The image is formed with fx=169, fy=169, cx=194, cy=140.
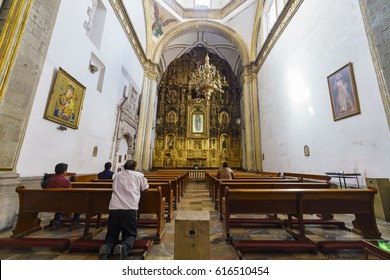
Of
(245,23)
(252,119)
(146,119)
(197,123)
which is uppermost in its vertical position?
(245,23)

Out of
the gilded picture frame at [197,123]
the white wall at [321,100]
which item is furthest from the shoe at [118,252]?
the gilded picture frame at [197,123]

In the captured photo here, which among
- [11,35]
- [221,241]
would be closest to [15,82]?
[11,35]

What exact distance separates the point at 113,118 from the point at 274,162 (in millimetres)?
8317

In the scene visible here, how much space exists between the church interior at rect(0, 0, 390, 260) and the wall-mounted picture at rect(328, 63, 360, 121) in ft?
0.11

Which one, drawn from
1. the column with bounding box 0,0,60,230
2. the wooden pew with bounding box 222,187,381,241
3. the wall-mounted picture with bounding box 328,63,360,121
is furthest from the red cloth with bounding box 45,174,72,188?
the wall-mounted picture with bounding box 328,63,360,121

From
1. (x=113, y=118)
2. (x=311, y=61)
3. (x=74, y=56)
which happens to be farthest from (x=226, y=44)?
(x=74, y=56)

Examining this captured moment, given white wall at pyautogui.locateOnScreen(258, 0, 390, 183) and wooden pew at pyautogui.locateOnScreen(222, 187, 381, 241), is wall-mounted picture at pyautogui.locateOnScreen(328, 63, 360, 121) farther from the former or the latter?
wooden pew at pyautogui.locateOnScreen(222, 187, 381, 241)

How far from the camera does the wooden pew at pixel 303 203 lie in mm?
2406

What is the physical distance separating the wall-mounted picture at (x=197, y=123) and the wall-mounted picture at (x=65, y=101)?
37.7ft

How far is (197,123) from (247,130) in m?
5.69

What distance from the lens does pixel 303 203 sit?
2539mm

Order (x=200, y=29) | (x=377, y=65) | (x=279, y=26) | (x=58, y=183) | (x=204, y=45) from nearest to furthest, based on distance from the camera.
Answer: (x=58, y=183) → (x=377, y=65) → (x=279, y=26) → (x=200, y=29) → (x=204, y=45)

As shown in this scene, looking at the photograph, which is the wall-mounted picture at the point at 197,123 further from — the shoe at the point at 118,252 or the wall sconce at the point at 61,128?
the shoe at the point at 118,252

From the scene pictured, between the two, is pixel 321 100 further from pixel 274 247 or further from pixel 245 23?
pixel 245 23
